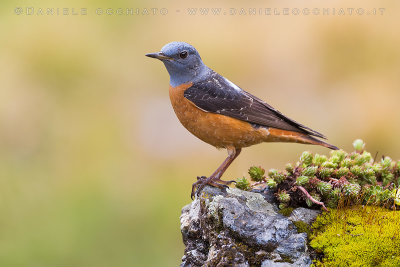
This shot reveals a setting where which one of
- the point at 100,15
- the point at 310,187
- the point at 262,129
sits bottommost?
the point at 310,187

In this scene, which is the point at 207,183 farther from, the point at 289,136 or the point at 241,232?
the point at 289,136

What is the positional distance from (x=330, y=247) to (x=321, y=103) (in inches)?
262

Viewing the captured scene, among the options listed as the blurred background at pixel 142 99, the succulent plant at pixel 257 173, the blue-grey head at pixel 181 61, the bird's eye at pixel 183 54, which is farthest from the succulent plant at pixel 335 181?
the blurred background at pixel 142 99

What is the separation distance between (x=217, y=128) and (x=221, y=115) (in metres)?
0.18

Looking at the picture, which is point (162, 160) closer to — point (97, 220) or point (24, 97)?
point (97, 220)

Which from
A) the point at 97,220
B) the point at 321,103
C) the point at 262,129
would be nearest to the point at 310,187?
the point at 262,129

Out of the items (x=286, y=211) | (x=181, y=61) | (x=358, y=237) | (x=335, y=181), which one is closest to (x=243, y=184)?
(x=286, y=211)

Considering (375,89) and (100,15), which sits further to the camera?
(100,15)

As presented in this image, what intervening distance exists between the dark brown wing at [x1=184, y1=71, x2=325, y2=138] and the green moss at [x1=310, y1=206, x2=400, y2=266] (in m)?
1.32

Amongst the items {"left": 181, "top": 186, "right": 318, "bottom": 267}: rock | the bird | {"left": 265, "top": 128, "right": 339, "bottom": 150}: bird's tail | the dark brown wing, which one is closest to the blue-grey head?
the bird

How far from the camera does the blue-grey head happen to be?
5.83 meters

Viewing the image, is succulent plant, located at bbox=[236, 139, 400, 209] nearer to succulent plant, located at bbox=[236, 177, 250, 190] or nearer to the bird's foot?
succulent plant, located at bbox=[236, 177, 250, 190]

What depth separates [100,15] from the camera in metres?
11.1

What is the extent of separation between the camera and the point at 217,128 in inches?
223
